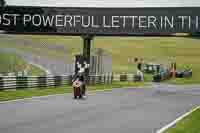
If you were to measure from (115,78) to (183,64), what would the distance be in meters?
43.0

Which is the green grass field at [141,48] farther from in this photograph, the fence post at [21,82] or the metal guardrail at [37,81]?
the fence post at [21,82]

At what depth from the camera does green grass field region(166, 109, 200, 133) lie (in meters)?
12.7

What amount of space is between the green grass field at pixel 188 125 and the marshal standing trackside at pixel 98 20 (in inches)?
747

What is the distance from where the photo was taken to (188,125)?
1399 cm

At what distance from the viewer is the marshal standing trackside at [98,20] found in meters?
35.7

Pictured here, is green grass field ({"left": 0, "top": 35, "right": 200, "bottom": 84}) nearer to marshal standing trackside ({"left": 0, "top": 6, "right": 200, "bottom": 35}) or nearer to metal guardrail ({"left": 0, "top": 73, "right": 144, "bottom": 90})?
metal guardrail ({"left": 0, "top": 73, "right": 144, "bottom": 90})

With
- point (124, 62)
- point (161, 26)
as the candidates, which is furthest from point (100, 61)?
point (124, 62)

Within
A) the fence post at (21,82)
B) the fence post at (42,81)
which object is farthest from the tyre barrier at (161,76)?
the fence post at (21,82)

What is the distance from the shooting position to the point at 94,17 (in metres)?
37.3

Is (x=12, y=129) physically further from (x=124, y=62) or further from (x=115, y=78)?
(x=124, y=62)

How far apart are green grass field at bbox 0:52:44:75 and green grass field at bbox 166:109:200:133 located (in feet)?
102

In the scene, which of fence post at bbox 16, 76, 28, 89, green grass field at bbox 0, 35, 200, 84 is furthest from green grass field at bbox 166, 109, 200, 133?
green grass field at bbox 0, 35, 200, 84

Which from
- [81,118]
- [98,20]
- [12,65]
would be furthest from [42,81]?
[12,65]

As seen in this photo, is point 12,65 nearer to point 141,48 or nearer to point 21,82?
point 21,82
